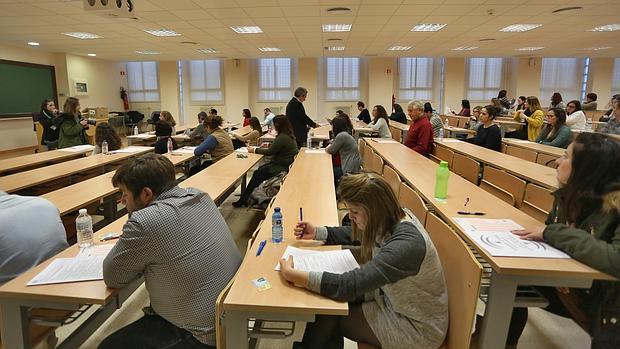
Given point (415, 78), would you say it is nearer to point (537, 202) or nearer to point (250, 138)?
point (250, 138)

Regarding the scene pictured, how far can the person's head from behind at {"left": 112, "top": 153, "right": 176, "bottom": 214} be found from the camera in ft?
5.09

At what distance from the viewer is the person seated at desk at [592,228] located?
1.50m

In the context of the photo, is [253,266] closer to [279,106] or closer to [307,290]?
[307,290]

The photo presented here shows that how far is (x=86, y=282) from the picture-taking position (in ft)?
4.90

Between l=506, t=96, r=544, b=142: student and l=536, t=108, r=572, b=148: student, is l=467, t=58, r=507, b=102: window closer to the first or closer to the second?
l=506, t=96, r=544, b=142: student

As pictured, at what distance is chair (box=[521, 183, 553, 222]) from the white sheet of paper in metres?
0.54

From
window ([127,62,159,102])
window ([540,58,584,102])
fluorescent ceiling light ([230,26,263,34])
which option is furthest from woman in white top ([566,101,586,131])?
window ([127,62,159,102])

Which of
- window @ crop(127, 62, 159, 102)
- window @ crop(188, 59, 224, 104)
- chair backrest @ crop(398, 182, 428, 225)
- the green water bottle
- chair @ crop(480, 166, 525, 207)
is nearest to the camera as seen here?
chair backrest @ crop(398, 182, 428, 225)

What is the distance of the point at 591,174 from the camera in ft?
5.29

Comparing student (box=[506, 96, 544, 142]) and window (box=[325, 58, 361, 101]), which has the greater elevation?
window (box=[325, 58, 361, 101])

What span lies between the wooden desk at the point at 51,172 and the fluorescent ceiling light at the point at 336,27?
4958 mm

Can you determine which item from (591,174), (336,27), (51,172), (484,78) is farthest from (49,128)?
(484,78)

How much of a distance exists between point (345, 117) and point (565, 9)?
15.4 feet

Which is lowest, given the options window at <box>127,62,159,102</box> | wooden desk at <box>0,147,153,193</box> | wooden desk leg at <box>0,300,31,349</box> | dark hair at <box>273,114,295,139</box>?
wooden desk leg at <box>0,300,31,349</box>
